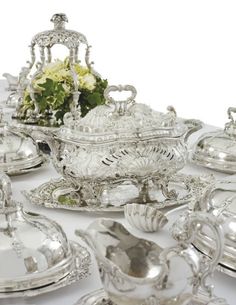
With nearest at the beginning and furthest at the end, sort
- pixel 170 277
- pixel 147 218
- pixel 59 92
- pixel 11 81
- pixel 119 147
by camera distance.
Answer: pixel 170 277
pixel 147 218
pixel 119 147
pixel 59 92
pixel 11 81

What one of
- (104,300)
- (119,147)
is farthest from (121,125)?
(104,300)

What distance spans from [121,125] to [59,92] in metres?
0.52

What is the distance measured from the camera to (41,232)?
40.4 inches

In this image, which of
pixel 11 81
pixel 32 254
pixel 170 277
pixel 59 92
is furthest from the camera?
pixel 11 81

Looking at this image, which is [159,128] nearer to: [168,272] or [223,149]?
[223,149]

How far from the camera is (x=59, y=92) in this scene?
179cm

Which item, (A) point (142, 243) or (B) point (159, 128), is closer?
(A) point (142, 243)

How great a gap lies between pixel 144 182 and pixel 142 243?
410 mm

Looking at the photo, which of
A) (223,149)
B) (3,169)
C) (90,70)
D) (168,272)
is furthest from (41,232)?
(90,70)

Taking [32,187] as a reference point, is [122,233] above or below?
above

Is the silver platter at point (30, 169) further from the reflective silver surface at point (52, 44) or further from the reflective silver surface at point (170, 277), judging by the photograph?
the reflective silver surface at point (170, 277)

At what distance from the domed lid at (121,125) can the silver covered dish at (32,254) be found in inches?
10.4

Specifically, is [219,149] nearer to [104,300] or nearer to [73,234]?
[73,234]

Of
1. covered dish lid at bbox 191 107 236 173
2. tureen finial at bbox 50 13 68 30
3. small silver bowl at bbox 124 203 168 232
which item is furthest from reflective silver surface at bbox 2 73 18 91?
small silver bowl at bbox 124 203 168 232
